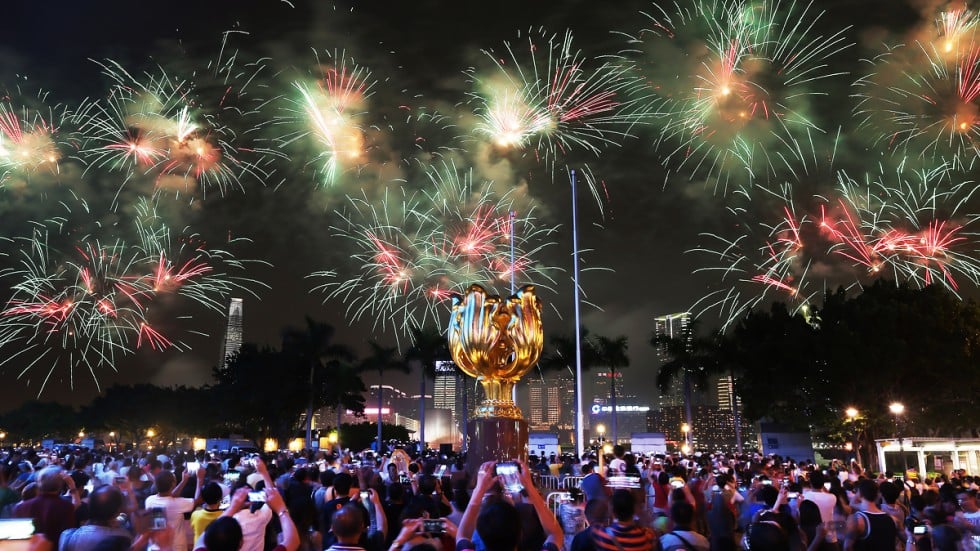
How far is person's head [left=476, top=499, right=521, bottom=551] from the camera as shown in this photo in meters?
3.19

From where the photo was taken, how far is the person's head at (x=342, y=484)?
6.71 m

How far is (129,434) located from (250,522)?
8671cm

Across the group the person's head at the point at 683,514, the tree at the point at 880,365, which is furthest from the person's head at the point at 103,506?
the tree at the point at 880,365

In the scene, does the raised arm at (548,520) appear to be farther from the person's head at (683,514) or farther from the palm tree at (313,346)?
the palm tree at (313,346)

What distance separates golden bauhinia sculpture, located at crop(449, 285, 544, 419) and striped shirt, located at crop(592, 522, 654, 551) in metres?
11.2

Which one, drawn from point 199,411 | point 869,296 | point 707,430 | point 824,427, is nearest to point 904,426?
point 824,427

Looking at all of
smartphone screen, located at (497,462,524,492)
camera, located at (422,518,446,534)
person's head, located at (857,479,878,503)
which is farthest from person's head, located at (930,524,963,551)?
camera, located at (422,518,446,534)

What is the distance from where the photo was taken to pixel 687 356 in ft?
152

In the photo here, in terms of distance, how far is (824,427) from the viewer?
36.2 m

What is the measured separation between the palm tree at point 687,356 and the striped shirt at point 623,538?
141 ft

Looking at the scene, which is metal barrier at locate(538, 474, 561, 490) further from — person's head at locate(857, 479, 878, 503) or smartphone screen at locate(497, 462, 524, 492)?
person's head at locate(857, 479, 878, 503)

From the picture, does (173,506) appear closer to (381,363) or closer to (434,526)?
(434,526)

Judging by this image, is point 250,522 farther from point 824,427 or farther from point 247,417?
point 247,417

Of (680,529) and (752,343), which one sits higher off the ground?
(752,343)
